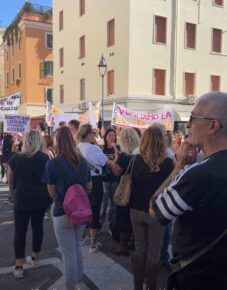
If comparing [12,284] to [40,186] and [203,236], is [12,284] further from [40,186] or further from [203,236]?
[203,236]

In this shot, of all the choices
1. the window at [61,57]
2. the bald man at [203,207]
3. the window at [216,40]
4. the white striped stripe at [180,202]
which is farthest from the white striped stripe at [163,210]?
the window at [61,57]

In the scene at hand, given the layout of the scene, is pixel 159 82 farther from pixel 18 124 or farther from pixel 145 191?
pixel 145 191

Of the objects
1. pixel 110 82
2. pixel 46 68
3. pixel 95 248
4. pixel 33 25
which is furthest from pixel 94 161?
pixel 33 25

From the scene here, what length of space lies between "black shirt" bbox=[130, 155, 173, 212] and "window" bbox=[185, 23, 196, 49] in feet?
69.7

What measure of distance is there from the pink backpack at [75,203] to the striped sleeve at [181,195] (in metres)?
1.87

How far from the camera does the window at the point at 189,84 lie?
2408 cm

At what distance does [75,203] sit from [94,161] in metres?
1.42

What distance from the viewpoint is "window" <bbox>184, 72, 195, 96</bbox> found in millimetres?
24078

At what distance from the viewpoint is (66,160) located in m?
3.89

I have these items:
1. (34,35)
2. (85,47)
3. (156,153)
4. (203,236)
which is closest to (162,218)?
(203,236)

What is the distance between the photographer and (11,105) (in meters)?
11.2

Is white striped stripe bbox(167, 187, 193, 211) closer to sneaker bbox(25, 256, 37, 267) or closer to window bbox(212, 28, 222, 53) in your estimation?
sneaker bbox(25, 256, 37, 267)

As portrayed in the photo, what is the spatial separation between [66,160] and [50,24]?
33.7 metres

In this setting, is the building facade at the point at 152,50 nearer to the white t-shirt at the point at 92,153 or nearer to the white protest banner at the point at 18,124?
the white protest banner at the point at 18,124
